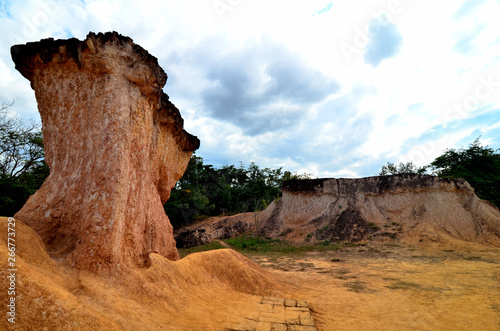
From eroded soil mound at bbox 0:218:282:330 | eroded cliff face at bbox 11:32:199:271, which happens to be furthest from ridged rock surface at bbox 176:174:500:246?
eroded cliff face at bbox 11:32:199:271

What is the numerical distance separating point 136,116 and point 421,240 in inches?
730

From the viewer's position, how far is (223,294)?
5512mm

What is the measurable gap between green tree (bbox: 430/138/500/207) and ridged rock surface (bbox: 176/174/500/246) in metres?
3.49

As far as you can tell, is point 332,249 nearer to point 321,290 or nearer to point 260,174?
point 321,290

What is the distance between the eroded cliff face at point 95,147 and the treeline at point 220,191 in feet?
53.5

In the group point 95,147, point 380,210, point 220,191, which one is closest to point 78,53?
point 95,147

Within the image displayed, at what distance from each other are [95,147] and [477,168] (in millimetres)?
30959

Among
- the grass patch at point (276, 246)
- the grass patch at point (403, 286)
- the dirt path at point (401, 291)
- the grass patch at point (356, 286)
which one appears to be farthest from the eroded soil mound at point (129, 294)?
the grass patch at point (276, 246)

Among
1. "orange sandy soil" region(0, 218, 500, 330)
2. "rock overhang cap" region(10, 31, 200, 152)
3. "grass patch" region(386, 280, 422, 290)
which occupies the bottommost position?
"grass patch" region(386, 280, 422, 290)

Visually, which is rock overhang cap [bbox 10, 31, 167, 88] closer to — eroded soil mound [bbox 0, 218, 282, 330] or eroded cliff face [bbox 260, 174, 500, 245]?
eroded soil mound [bbox 0, 218, 282, 330]

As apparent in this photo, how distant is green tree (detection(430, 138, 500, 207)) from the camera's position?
68.5 ft

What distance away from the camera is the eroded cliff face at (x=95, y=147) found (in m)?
4.12

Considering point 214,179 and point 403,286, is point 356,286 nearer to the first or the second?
point 403,286

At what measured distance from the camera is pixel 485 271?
8.77m
